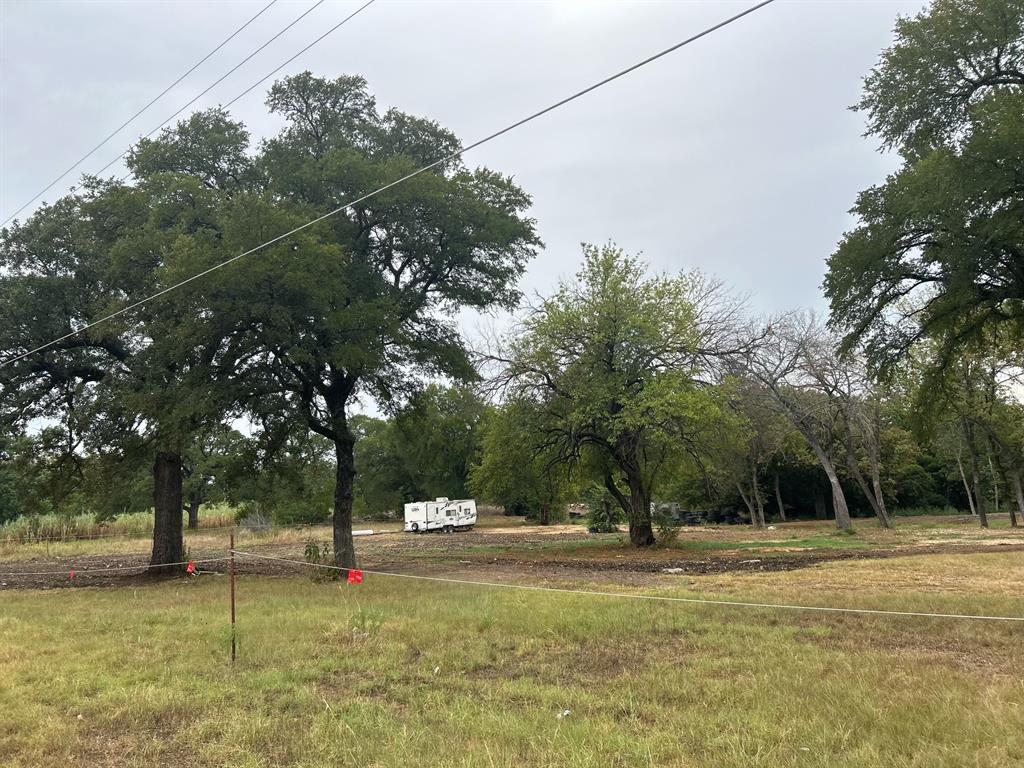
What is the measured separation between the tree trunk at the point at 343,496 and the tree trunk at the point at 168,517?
497 centimetres

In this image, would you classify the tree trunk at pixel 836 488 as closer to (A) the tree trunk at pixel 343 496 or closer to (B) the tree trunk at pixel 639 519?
(B) the tree trunk at pixel 639 519

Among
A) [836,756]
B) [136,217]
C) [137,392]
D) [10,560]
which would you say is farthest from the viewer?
[10,560]

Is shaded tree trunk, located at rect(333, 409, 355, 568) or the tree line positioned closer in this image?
the tree line

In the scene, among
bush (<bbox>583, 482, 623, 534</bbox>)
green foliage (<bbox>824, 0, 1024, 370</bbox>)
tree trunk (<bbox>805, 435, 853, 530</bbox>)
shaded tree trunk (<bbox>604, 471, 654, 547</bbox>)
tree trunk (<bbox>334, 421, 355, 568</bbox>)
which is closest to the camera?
green foliage (<bbox>824, 0, 1024, 370</bbox>)

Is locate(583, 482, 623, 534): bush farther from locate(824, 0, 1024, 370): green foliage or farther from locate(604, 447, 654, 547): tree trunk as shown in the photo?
locate(824, 0, 1024, 370): green foliage

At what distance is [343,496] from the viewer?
1777 cm

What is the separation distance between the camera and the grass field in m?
4.43

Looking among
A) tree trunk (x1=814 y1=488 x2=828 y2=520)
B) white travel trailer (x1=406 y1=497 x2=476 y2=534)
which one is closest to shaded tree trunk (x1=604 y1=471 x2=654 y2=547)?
white travel trailer (x1=406 y1=497 x2=476 y2=534)

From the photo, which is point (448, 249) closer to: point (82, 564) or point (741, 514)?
point (82, 564)

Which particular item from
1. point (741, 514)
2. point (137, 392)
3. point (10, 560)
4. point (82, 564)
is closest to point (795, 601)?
point (137, 392)

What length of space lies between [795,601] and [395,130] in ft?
51.5

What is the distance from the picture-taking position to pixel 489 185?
60.5 ft

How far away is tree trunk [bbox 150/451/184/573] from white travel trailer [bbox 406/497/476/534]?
30945mm

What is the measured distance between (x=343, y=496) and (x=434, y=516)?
33.4 m
